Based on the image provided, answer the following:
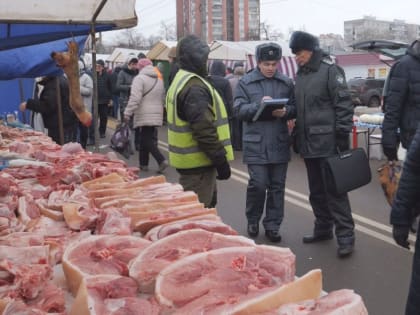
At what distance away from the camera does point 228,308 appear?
1.63 meters

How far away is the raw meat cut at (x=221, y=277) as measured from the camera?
1722 mm

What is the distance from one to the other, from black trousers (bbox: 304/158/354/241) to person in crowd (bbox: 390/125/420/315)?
1938 mm

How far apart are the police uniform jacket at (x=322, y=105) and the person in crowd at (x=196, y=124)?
93 cm

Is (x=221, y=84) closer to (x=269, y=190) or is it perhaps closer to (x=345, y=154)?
(x=269, y=190)

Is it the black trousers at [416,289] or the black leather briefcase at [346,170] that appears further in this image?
the black leather briefcase at [346,170]

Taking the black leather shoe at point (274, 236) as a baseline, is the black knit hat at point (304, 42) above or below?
above

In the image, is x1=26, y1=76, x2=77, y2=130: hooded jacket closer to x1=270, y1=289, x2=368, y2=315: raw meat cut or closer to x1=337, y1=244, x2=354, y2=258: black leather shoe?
x1=337, y1=244, x2=354, y2=258: black leather shoe

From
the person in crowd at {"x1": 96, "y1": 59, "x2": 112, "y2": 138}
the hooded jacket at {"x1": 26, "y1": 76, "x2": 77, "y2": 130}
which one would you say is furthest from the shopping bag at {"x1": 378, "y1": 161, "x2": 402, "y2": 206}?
the person in crowd at {"x1": 96, "y1": 59, "x2": 112, "y2": 138}

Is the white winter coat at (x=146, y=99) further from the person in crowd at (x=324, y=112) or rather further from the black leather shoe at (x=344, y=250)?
the black leather shoe at (x=344, y=250)

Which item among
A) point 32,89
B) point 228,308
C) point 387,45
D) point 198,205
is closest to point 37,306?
point 228,308

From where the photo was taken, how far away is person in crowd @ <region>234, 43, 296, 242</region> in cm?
513

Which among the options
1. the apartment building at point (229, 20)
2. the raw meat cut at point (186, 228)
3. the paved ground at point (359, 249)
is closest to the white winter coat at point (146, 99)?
the paved ground at point (359, 249)

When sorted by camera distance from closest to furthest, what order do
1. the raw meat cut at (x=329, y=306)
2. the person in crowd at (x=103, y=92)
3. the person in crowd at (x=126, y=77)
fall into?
1. the raw meat cut at (x=329, y=306)
2. the person in crowd at (x=126, y=77)
3. the person in crowd at (x=103, y=92)

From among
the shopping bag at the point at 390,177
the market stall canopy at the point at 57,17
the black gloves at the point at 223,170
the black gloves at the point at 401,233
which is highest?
the market stall canopy at the point at 57,17
